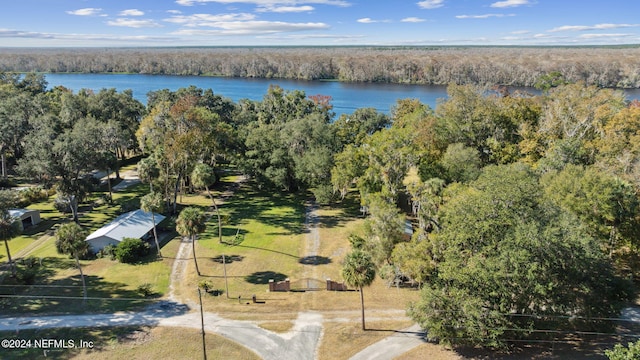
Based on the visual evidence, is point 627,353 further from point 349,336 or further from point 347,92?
point 347,92

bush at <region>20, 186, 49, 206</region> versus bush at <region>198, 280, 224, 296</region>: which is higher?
bush at <region>20, 186, 49, 206</region>

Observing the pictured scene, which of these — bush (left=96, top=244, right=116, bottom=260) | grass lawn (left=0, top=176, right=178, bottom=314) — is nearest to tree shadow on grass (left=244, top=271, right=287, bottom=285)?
grass lawn (left=0, top=176, right=178, bottom=314)

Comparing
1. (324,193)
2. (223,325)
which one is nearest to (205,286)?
(223,325)

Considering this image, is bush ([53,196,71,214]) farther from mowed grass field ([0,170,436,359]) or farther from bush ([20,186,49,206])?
bush ([20,186,49,206])

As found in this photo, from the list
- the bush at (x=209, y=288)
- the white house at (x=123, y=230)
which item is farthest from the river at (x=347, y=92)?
the bush at (x=209, y=288)

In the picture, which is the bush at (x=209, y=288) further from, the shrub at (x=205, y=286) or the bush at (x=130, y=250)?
the bush at (x=130, y=250)

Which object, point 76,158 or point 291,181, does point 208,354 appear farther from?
point 291,181
